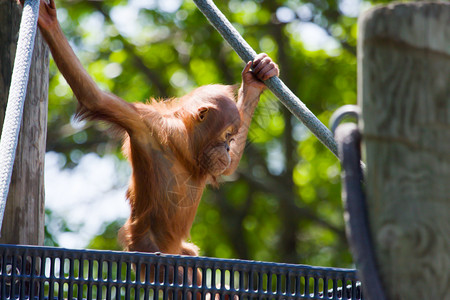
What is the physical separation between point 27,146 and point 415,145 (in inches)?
81.4

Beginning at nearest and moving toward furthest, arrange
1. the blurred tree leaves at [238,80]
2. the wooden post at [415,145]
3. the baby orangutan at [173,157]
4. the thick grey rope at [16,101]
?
the wooden post at [415,145], the thick grey rope at [16,101], the baby orangutan at [173,157], the blurred tree leaves at [238,80]

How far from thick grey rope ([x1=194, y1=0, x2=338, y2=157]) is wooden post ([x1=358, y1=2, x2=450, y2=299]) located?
1.51 meters

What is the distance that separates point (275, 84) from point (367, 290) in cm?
190

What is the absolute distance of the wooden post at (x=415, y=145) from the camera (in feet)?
4.19

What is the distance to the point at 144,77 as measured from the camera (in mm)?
10648

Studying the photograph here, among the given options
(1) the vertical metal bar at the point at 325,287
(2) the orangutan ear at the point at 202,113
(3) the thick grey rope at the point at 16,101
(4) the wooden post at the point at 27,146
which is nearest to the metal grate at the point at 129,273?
(1) the vertical metal bar at the point at 325,287

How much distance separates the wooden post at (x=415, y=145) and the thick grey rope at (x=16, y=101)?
131 cm

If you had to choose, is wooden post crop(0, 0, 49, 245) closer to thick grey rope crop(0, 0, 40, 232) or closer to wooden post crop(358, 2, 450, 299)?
thick grey rope crop(0, 0, 40, 232)

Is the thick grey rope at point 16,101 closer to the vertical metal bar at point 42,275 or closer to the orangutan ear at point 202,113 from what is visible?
the vertical metal bar at point 42,275

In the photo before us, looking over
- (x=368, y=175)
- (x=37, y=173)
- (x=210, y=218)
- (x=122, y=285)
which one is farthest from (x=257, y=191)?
(x=368, y=175)

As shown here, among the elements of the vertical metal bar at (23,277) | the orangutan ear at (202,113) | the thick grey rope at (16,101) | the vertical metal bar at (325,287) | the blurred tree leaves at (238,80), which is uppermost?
the blurred tree leaves at (238,80)

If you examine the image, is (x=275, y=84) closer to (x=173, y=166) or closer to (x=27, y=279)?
(x=173, y=166)

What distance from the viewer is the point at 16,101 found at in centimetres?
232

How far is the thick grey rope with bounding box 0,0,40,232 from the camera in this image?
2184 mm
